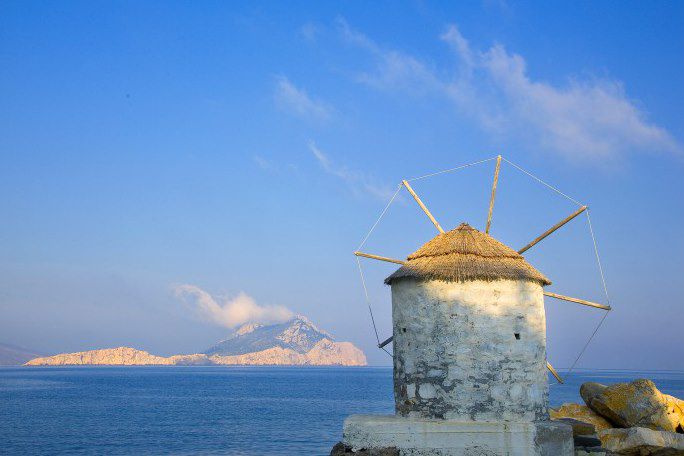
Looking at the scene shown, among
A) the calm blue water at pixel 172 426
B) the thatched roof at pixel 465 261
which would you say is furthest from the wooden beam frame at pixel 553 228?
the calm blue water at pixel 172 426

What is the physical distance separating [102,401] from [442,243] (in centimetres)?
5344

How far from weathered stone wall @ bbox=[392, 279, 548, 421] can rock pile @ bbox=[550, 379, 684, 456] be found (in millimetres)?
3263

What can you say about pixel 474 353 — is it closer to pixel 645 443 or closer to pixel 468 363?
pixel 468 363

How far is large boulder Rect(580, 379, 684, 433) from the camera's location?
52.5 ft

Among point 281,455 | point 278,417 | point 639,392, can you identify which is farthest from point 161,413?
point 639,392

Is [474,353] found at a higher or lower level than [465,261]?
lower

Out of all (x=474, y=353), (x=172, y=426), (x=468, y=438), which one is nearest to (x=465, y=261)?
(x=474, y=353)

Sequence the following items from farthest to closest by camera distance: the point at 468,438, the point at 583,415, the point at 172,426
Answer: the point at 172,426, the point at 583,415, the point at 468,438

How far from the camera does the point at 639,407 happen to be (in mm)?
16203

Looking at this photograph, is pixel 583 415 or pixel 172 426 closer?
pixel 583 415

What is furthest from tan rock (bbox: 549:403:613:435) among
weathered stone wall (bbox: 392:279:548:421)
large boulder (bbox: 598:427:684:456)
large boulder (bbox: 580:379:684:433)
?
weathered stone wall (bbox: 392:279:548:421)

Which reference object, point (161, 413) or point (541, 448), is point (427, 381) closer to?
point (541, 448)

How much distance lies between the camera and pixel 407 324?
12.2m

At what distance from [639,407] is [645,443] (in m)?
1.94
